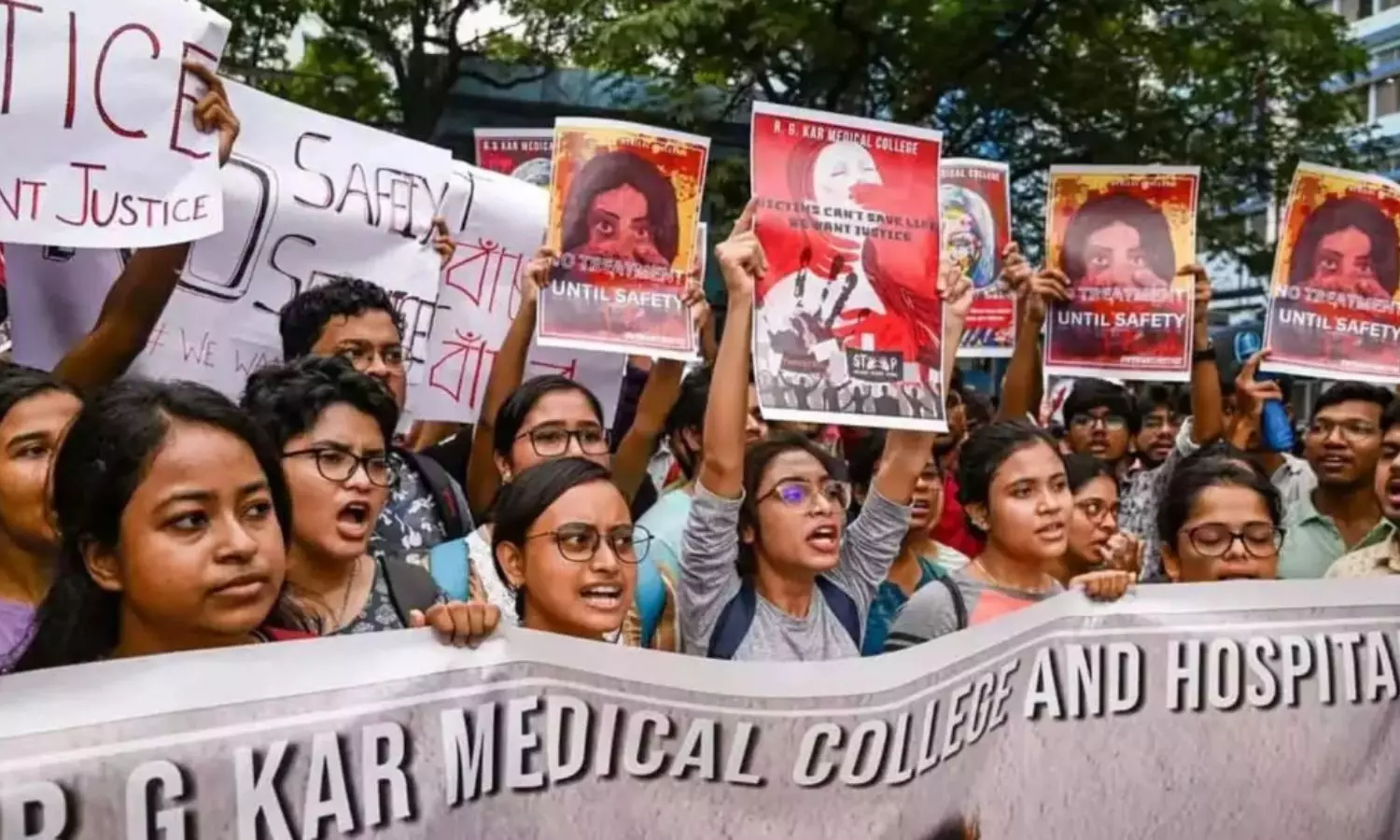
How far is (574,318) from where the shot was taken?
3.71 metres

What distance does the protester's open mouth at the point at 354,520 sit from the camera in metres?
2.41

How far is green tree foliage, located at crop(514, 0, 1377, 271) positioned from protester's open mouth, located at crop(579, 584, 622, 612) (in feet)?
26.7

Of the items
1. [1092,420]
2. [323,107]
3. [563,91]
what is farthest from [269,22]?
[1092,420]

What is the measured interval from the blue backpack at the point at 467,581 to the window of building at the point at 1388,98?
3981 cm

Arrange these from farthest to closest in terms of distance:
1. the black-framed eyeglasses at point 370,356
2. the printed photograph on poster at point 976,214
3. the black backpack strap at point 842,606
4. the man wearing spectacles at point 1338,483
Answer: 1. the printed photograph on poster at point 976,214
2. the man wearing spectacles at point 1338,483
3. the black-framed eyeglasses at point 370,356
4. the black backpack strap at point 842,606

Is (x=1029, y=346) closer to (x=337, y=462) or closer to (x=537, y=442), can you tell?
(x=537, y=442)

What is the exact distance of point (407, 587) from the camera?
246 centimetres

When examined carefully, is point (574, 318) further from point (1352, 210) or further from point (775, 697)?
point (1352, 210)

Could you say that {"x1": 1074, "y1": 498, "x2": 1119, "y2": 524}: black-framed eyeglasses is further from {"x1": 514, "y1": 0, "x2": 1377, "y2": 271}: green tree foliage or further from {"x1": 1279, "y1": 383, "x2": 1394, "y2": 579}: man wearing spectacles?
{"x1": 514, "y1": 0, "x2": 1377, "y2": 271}: green tree foliage

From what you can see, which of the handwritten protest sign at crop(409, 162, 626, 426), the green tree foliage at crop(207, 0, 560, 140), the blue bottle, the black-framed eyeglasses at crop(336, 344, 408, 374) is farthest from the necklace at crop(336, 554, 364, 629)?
the green tree foliage at crop(207, 0, 560, 140)

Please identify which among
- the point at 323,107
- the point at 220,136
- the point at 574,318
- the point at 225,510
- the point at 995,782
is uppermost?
the point at 323,107

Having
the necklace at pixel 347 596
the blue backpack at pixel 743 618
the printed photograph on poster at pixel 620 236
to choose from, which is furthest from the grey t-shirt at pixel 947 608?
the printed photograph on poster at pixel 620 236

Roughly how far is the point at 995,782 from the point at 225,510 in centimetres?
127

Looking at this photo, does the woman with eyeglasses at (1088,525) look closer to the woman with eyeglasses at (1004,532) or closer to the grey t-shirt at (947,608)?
the woman with eyeglasses at (1004,532)
